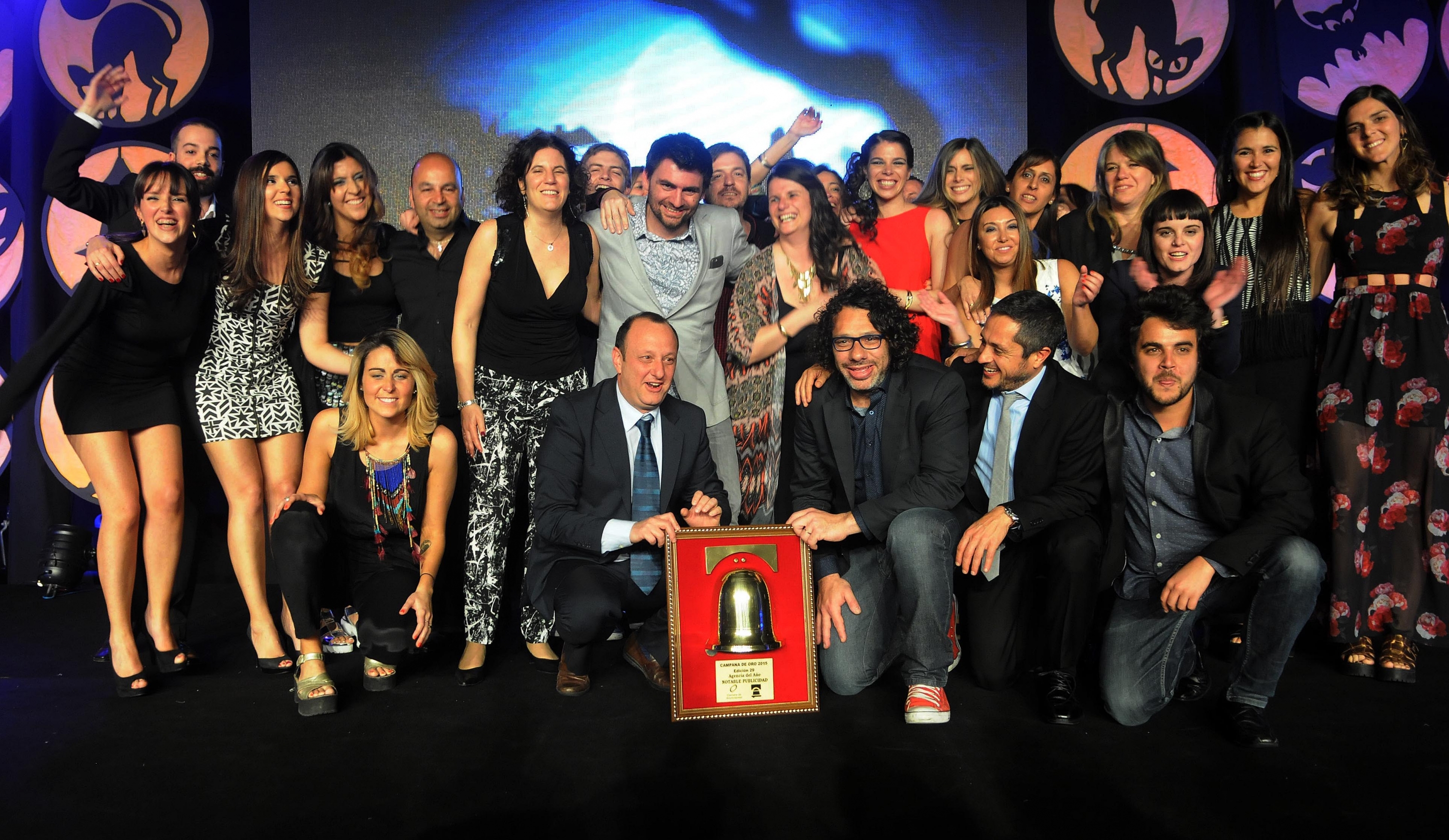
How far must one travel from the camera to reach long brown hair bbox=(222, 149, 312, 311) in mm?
3332

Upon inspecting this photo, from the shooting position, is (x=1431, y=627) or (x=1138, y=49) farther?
(x=1138, y=49)

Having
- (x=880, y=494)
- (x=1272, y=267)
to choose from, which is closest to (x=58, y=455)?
(x=880, y=494)

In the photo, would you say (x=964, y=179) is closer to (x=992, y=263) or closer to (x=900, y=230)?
(x=900, y=230)

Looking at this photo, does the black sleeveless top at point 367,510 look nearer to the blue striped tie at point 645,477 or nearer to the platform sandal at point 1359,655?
the blue striped tie at point 645,477

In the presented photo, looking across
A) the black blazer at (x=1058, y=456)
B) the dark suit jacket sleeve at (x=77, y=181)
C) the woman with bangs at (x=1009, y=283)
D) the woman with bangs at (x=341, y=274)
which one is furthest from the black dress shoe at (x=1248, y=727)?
the dark suit jacket sleeve at (x=77, y=181)

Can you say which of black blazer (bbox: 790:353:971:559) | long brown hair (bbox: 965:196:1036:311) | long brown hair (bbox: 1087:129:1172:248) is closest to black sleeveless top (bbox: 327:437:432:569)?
black blazer (bbox: 790:353:971:559)

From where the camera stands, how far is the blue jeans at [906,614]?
2.81 meters

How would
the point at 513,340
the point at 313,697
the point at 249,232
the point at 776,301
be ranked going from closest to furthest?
the point at 313,697 → the point at 249,232 → the point at 513,340 → the point at 776,301

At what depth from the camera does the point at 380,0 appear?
16.3 ft

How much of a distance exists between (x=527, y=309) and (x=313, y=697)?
143cm

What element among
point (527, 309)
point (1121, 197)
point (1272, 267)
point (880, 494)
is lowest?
point (880, 494)

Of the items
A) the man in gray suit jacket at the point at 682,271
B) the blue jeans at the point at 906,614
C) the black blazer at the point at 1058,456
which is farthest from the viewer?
the man in gray suit jacket at the point at 682,271

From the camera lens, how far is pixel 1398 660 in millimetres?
3111

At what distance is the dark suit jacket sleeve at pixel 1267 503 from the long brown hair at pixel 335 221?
119 inches
